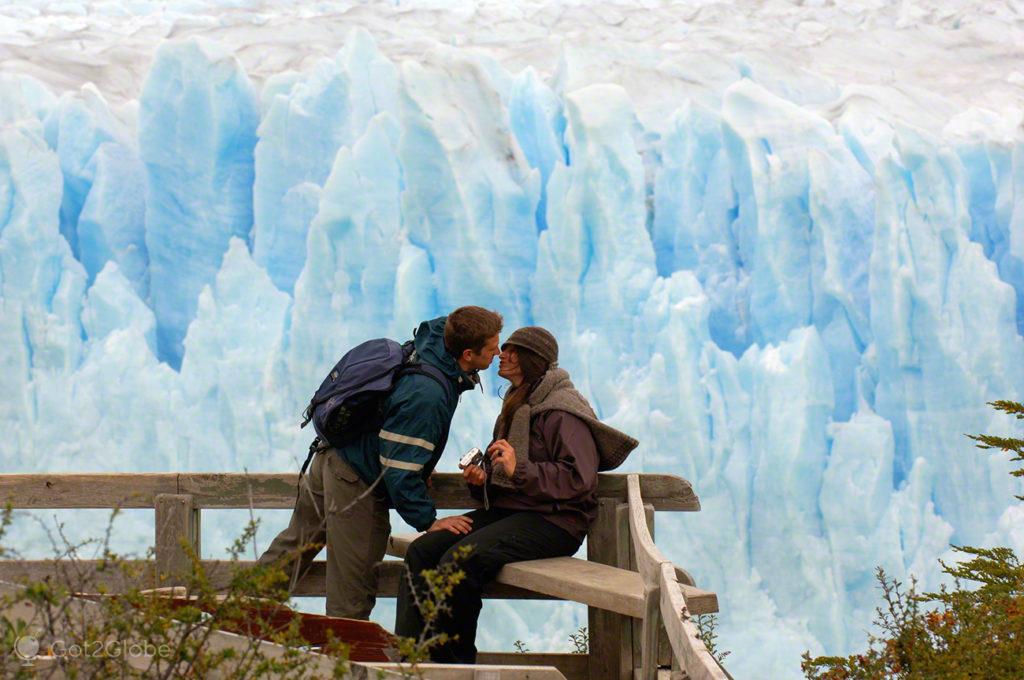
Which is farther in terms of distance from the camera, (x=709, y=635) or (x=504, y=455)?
(x=709, y=635)

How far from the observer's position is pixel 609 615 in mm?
3084

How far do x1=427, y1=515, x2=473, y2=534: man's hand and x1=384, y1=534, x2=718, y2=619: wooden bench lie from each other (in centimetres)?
14

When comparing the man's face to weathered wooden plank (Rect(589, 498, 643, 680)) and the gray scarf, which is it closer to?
the gray scarf

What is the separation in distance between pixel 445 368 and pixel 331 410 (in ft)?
0.94

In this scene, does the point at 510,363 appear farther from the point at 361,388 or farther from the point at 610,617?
the point at 610,617

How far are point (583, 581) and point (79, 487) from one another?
1411 millimetres

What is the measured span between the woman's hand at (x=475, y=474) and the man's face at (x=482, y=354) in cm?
24

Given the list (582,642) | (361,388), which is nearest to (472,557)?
(361,388)

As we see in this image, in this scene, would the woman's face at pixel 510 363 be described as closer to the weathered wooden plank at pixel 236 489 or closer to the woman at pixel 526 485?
the woman at pixel 526 485

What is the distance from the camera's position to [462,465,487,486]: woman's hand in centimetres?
293

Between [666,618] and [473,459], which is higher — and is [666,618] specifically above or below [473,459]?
below

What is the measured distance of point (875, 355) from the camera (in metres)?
8.01

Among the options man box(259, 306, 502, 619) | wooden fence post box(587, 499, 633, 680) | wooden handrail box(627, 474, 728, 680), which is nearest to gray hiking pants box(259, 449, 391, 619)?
man box(259, 306, 502, 619)

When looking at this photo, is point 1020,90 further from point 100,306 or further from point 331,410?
point 331,410
